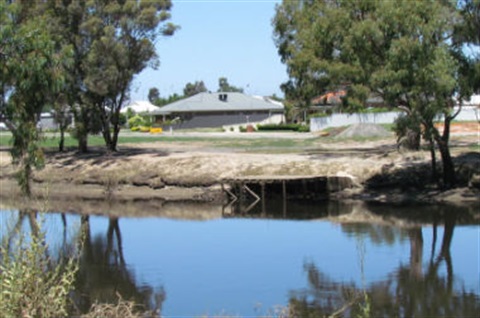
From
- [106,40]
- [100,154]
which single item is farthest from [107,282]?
[100,154]

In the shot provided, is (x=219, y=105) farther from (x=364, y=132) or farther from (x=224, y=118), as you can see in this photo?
(x=364, y=132)

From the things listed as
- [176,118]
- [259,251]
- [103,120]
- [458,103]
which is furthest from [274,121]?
[259,251]

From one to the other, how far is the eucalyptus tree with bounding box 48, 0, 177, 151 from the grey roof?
161ft

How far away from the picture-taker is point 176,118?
316ft

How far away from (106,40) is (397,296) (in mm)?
29279

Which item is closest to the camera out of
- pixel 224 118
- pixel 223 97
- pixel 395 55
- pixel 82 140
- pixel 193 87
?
pixel 395 55

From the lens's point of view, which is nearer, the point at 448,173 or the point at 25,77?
the point at 25,77

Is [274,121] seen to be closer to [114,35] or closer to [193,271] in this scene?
[114,35]

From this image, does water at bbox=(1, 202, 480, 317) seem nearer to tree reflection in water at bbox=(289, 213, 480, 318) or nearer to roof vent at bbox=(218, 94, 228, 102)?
tree reflection in water at bbox=(289, 213, 480, 318)

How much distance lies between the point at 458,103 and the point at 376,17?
555 centimetres

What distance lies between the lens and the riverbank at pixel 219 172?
36934 millimetres

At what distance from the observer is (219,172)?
40656 millimetres

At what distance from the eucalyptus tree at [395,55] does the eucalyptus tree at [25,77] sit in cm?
1427

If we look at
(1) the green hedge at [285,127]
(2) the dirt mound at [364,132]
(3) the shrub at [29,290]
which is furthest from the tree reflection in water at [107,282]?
(1) the green hedge at [285,127]
